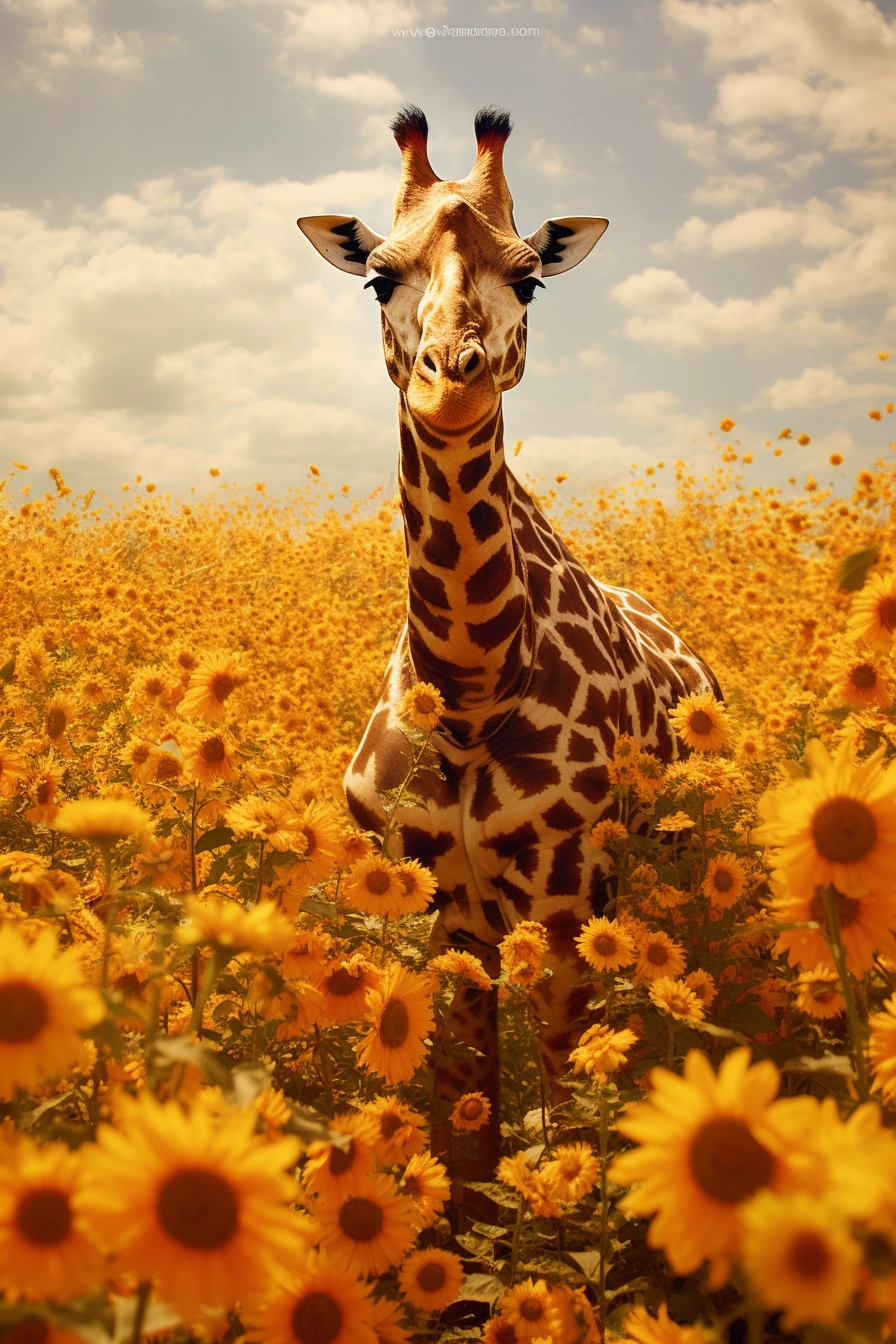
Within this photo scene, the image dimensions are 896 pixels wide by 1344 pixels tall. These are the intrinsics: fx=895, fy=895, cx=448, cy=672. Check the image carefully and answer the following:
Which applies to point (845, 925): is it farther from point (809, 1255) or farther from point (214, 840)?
point (214, 840)

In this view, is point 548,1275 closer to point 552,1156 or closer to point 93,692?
point 552,1156

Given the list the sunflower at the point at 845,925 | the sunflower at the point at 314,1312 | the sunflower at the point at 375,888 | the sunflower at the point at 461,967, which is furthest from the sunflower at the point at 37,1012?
the sunflower at the point at 461,967

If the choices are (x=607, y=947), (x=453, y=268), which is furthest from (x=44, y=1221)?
(x=453, y=268)

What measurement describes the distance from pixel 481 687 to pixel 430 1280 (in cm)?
150

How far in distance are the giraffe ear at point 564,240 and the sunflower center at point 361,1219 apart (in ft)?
9.64

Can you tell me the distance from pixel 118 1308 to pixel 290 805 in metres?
1.10

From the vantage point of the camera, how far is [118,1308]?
2.45ft

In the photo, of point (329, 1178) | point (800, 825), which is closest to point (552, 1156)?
point (329, 1178)

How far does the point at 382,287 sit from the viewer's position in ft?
8.83

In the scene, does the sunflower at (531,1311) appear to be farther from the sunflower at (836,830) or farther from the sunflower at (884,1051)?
the sunflower at (836,830)

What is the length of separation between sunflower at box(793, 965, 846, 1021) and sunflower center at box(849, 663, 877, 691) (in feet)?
2.56

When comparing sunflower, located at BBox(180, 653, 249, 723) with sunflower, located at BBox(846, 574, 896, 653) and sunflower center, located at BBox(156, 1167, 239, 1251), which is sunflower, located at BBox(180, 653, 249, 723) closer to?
sunflower, located at BBox(846, 574, 896, 653)

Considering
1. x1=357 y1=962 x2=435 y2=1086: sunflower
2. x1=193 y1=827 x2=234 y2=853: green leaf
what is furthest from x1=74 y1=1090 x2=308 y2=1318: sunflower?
x1=193 y1=827 x2=234 y2=853: green leaf

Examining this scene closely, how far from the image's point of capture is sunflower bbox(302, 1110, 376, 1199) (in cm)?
123
